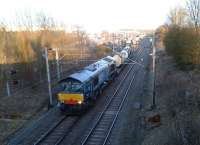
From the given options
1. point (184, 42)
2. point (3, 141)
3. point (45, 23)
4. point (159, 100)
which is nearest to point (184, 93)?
point (159, 100)

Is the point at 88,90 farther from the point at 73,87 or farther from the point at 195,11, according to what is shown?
the point at 195,11

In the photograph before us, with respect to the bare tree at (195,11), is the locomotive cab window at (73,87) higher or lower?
lower

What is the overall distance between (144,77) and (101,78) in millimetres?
12095

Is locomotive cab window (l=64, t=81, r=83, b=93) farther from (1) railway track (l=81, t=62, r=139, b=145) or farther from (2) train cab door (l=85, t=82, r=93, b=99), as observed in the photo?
(1) railway track (l=81, t=62, r=139, b=145)

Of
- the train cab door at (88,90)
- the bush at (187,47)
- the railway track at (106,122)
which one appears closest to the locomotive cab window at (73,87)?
the train cab door at (88,90)

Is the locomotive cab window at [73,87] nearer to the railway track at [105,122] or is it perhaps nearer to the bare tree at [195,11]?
the railway track at [105,122]

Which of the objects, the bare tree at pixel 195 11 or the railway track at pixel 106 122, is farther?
the bare tree at pixel 195 11

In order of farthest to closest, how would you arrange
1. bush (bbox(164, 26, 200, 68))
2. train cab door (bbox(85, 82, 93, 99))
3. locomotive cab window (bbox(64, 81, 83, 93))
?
bush (bbox(164, 26, 200, 68)), train cab door (bbox(85, 82, 93, 99)), locomotive cab window (bbox(64, 81, 83, 93))

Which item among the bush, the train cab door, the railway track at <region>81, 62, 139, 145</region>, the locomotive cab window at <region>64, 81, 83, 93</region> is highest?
the bush

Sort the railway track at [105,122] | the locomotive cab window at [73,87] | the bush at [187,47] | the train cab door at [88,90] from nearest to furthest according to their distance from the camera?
the railway track at [105,122]
the locomotive cab window at [73,87]
the train cab door at [88,90]
the bush at [187,47]

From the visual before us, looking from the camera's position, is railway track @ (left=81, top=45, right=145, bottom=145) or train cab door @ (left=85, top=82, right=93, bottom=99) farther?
train cab door @ (left=85, top=82, right=93, bottom=99)

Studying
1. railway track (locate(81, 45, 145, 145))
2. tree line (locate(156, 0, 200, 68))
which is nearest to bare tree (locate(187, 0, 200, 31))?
tree line (locate(156, 0, 200, 68))

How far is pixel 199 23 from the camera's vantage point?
1330 inches

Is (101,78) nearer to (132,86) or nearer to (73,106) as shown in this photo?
(132,86)
